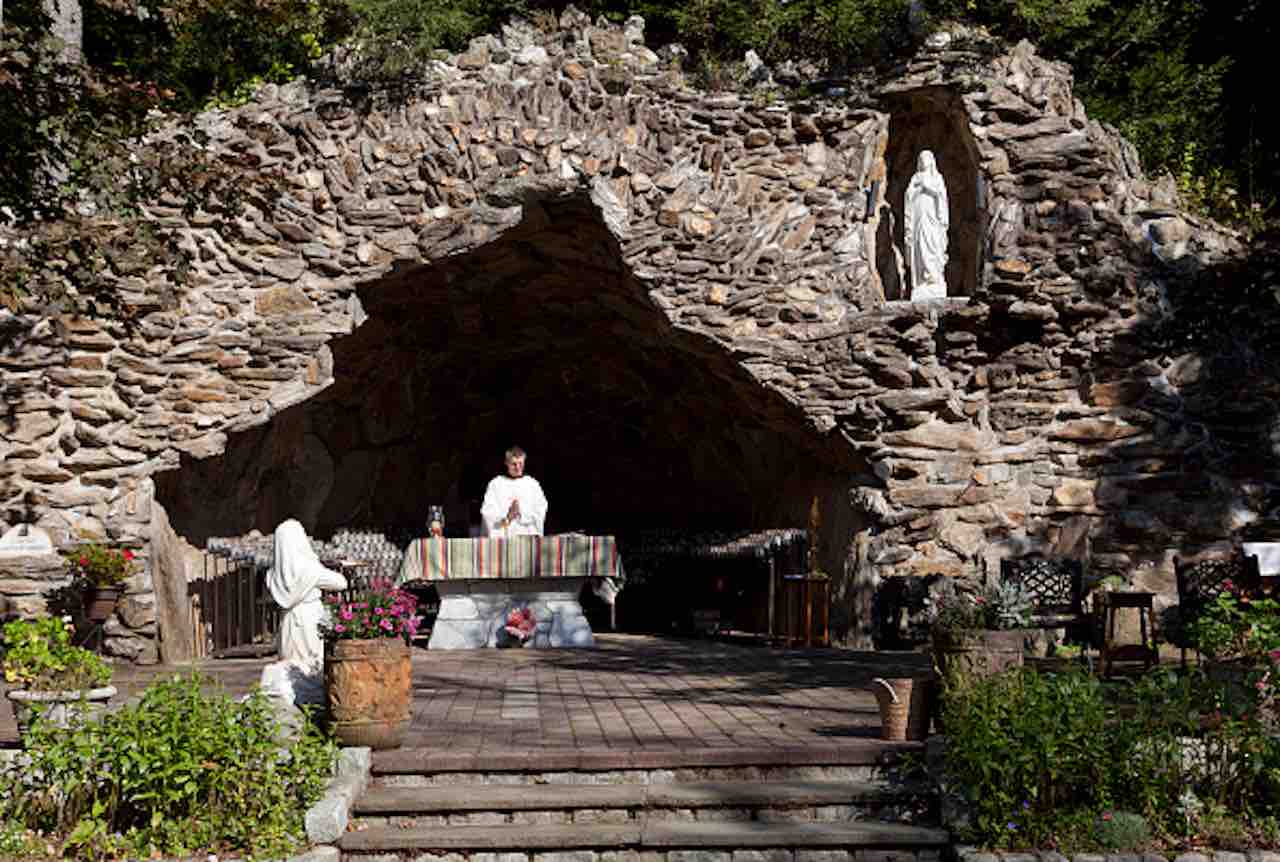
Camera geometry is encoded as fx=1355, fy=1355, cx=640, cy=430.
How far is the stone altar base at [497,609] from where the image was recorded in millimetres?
13719

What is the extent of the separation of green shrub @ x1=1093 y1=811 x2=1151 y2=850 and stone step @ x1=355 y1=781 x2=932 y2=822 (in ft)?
3.00

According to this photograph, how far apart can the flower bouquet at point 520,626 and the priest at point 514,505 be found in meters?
0.86

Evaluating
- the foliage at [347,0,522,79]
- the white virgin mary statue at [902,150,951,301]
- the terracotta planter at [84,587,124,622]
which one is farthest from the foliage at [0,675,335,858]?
the white virgin mary statue at [902,150,951,301]

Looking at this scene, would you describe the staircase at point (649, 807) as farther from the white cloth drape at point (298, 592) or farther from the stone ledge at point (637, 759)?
the white cloth drape at point (298, 592)

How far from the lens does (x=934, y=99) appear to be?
15.0 m

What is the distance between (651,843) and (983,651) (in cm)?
218

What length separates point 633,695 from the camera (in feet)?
32.6

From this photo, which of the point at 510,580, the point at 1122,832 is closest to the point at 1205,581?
the point at 1122,832

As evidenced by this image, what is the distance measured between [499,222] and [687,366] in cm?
334

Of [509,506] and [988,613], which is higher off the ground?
[509,506]

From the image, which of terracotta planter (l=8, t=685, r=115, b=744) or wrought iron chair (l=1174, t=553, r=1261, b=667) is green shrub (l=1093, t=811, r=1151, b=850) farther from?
terracotta planter (l=8, t=685, r=115, b=744)

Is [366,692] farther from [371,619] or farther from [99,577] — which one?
[99,577]

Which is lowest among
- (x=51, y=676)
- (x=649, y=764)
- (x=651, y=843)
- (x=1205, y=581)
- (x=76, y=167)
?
(x=651, y=843)

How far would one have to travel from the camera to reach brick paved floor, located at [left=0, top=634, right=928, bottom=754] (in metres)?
7.93
